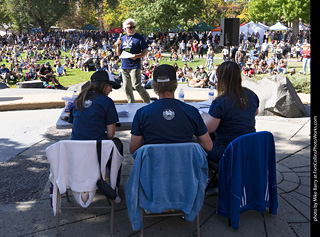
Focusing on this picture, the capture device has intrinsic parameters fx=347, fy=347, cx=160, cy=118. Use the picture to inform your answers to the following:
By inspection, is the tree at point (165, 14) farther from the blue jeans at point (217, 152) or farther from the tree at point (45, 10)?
the blue jeans at point (217, 152)

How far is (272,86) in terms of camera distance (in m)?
7.18

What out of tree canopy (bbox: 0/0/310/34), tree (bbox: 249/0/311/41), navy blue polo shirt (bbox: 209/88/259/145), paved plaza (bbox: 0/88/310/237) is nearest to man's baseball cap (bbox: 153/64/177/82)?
navy blue polo shirt (bbox: 209/88/259/145)

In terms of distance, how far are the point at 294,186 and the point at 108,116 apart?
2.27m

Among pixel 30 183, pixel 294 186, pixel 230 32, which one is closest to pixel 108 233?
pixel 30 183

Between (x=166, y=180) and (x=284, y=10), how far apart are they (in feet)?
111

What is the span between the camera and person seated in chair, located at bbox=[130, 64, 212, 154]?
2.85 m

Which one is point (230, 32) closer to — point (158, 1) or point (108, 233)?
point (108, 233)

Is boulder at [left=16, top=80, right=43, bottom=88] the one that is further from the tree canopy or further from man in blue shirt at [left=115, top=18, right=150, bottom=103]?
the tree canopy

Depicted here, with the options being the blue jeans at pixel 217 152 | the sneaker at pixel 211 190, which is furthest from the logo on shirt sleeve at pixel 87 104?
the sneaker at pixel 211 190

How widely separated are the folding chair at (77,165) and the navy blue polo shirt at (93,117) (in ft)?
1.59

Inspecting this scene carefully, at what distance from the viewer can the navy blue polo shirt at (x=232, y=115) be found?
3.28 m

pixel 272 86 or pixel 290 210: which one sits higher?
pixel 272 86

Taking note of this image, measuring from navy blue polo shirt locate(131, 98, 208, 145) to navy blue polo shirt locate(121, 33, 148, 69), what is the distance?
3450 mm

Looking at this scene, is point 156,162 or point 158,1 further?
point 158,1
